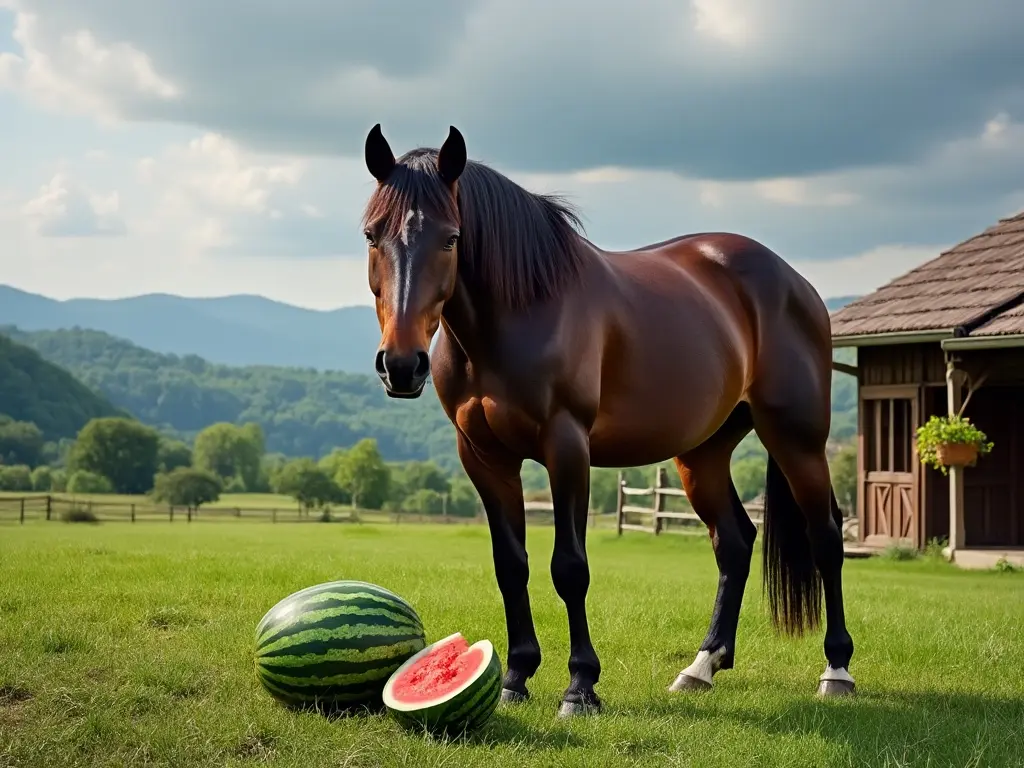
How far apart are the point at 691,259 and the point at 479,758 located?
321 cm

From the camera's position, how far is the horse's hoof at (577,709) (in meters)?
4.84

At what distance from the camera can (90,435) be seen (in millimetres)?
92875

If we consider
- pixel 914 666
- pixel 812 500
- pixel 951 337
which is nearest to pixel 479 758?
pixel 812 500

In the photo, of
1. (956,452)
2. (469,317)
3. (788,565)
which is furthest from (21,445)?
(469,317)

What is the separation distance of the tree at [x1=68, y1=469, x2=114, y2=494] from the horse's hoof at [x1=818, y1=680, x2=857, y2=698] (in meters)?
83.7

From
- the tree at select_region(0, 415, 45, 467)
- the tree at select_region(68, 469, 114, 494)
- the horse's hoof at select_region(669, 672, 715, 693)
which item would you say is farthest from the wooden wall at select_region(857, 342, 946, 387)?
the tree at select_region(0, 415, 45, 467)

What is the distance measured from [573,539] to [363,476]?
283 ft

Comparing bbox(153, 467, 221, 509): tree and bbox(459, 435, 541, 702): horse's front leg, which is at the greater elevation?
bbox(459, 435, 541, 702): horse's front leg

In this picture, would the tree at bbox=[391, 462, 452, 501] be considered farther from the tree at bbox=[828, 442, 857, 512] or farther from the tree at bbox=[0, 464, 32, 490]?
the tree at bbox=[828, 442, 857, 512]

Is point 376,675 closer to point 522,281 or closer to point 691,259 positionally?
point 522,281

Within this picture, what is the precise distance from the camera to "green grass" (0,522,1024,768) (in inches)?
169

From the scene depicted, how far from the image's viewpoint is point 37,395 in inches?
5517

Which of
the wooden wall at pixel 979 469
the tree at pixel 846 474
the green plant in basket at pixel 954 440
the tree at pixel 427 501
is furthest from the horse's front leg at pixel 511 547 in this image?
the tree at pixel 427 501

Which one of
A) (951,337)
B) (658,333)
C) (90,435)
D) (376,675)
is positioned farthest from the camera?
(90,435)
